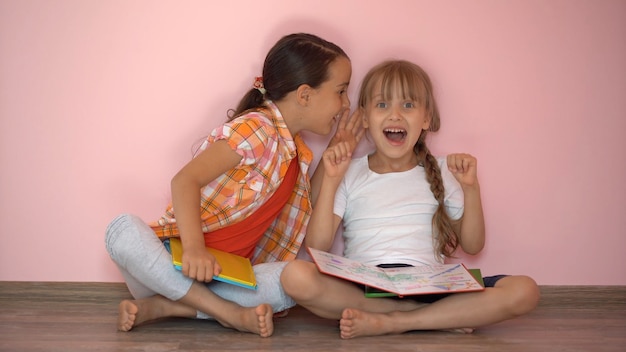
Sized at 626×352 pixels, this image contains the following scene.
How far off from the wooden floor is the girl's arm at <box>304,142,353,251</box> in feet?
0.60

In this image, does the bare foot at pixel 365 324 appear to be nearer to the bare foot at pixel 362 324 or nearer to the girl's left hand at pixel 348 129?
the bare foot at pixel 362 324

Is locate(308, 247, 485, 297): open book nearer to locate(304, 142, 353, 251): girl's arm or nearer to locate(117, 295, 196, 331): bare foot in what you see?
locate(304, 142, 353, 251): girl's arm

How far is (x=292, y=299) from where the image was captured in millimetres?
1494

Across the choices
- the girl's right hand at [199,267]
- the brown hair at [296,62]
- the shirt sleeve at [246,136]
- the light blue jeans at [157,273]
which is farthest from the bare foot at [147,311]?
the brown hair at [296,62]

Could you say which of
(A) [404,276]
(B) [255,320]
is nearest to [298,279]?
(B) [255,320]

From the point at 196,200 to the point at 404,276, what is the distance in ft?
1.52

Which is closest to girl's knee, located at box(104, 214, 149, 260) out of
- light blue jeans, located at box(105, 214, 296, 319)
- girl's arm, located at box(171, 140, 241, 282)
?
light blue jeans, located at box(105, 214, 296, 319)

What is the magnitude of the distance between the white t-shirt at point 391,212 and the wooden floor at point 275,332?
210 millimetres

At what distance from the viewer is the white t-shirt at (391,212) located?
162 cm

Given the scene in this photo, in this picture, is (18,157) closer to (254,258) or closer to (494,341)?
(254,258)

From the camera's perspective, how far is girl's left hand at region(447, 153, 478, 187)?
1.53 metres

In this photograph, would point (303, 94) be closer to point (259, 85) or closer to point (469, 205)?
point (259, 85)

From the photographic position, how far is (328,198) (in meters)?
1.59

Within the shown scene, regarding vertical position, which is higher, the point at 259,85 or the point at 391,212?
the point at 259,85
